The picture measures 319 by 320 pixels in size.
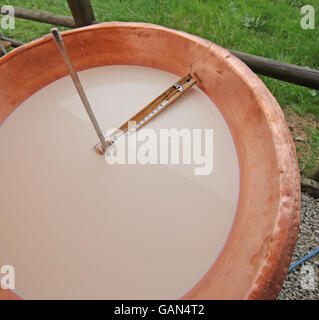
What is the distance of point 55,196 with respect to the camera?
0.84 meters

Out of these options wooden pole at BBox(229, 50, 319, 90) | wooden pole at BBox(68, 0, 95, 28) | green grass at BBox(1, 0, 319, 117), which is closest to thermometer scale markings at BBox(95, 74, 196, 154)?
wooden pole at BBox(229, 50, 319, 90)

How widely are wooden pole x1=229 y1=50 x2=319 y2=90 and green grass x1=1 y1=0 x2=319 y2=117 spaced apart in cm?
53

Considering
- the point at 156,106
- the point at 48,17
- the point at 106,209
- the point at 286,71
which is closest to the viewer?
the point at 106,209

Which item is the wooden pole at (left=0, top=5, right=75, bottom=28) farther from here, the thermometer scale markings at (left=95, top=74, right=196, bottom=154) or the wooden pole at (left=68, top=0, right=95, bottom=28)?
the thermometer scale markings at (left=95, top=74, right=196, bottom=154)

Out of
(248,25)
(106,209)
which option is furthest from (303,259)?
(248,25)

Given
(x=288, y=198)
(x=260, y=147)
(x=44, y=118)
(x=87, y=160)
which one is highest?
(x=44, y=118)

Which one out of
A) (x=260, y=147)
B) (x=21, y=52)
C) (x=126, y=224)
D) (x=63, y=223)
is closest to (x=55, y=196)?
(x=63, y=223)

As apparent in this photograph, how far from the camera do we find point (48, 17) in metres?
1.74

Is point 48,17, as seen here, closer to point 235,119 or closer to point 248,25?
point 248,25

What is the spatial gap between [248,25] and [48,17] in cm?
153

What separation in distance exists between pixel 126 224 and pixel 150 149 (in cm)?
28

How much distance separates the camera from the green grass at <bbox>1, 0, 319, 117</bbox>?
5.64ft
